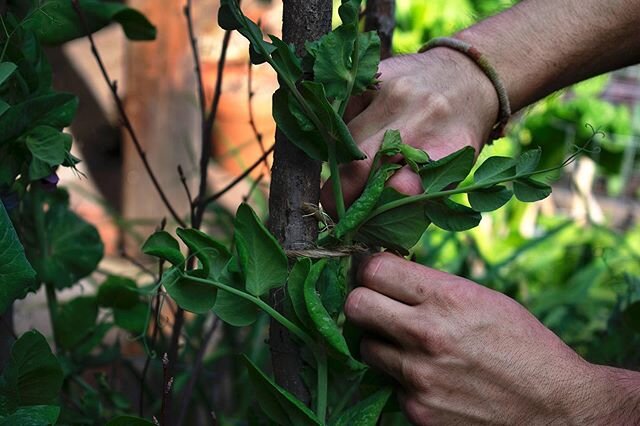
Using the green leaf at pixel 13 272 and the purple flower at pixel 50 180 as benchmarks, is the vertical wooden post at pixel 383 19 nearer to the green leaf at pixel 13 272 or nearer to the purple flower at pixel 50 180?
the purple flower at pixel 50 180

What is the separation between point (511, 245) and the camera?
3611 millimetres

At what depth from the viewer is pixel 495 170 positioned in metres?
0.79

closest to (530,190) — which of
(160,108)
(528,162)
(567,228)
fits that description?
(528,162)

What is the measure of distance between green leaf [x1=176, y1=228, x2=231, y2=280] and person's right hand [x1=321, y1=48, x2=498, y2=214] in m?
0.14

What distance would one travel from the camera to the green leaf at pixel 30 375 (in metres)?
0.74

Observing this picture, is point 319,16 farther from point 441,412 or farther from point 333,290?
point 441,412

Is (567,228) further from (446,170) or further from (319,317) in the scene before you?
(319,317)

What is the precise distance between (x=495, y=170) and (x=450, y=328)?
152mm

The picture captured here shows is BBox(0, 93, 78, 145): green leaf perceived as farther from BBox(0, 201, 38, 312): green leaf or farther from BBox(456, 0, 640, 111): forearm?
BBox(456, 0, 640, 111): forearm

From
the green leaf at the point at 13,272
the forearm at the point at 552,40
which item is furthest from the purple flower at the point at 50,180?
the forearm at the point at 552,40

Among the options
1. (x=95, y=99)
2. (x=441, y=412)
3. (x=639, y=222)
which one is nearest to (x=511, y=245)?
(x=639, y=222)

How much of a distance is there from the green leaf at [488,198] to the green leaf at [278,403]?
24cm

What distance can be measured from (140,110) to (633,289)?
2.29 metres

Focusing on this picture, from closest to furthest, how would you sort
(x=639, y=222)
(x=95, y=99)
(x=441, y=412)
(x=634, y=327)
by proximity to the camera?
(x=441, y=412)
(x=634, y=327)
(x=95, y=99)
(x=639, y=222)
